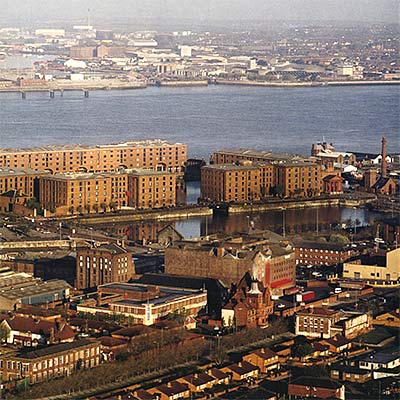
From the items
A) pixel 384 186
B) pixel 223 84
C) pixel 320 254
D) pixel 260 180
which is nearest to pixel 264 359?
pixel 320 254

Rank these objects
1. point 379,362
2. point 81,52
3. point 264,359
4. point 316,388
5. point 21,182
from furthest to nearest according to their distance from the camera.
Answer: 1. point 81,52
2. point 21,182
3. point 264,359
4. point 379,362
5. point 316,388

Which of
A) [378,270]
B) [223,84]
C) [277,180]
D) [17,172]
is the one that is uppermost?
[378,270]

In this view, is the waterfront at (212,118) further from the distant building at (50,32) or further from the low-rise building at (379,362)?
the low-rise building at (379,362)

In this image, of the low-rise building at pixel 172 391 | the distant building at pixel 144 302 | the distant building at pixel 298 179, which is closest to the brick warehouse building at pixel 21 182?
the distant building at pixel 298 179

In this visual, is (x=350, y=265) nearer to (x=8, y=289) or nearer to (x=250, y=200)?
(x=8, y=289)

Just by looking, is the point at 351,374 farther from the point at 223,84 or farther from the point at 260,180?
the point at 223,84
